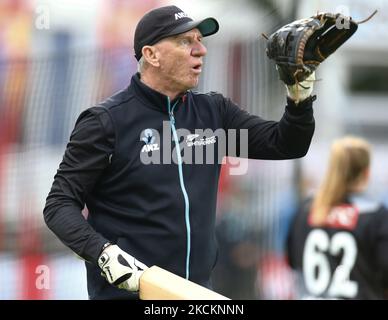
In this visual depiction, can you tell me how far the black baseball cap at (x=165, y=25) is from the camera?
3387mm

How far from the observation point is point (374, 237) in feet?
16.1

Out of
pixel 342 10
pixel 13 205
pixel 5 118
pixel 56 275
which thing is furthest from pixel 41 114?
pixel 342 10

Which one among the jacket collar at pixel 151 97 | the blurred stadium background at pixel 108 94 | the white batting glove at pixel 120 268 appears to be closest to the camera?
the white batting glove at pixel 120 268

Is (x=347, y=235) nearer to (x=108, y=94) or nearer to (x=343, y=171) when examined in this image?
(x=343, y=171)

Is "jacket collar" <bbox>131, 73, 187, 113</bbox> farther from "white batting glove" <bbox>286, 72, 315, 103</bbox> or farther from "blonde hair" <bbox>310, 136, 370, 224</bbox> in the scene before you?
"blonde hair" <bbox>310, 136, 370, 224</bbox>

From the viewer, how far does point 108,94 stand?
19.7 ft

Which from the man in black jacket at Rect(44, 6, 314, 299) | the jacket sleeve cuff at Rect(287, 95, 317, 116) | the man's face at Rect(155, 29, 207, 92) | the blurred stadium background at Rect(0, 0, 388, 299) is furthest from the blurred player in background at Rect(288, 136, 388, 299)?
the man's face at Rect(155, 29, 207, 92)

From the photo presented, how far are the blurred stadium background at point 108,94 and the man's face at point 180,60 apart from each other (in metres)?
2.45

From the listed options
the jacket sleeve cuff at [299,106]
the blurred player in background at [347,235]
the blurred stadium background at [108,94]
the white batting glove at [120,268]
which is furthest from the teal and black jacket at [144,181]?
the blurred stadium background at [108,94]

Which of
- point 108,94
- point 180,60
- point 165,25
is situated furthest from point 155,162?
point 108,94

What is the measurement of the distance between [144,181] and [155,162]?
0.09 m

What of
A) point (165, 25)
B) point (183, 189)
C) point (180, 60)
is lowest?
point (183, 189)

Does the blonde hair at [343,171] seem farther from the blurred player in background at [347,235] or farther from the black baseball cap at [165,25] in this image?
the black baseball cap at [165,25]

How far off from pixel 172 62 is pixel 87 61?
8.81 ft
